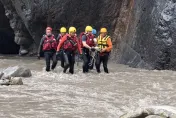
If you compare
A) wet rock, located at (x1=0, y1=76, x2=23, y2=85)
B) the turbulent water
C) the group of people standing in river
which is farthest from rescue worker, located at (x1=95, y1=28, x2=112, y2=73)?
wet rock, located at (x1=0, y1=76, x2=23, y2=85)

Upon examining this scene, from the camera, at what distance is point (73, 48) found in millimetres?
12719

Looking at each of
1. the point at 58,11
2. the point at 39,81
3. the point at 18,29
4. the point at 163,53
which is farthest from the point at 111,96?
the point at 18,29

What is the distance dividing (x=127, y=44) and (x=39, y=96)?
368 inches

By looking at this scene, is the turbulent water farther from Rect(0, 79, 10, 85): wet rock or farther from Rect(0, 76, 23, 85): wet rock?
Rect(0, 79, 10, 85): wet rock

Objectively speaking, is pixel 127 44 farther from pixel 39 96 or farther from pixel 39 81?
pixel 39 96

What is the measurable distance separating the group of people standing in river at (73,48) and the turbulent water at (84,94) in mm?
457

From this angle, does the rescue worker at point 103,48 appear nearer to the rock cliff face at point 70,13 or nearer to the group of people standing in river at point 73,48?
the group of people standing in river at point 73,48

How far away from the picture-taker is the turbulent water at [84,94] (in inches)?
285

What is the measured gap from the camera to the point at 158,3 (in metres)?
15.4

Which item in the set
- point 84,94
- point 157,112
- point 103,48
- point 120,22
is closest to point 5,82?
point 84,94

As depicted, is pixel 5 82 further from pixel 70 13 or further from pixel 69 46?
pixel 70 13

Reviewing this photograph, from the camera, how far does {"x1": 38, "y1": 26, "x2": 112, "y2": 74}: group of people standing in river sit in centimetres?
1266

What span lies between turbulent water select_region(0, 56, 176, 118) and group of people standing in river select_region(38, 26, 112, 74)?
18.0 inches

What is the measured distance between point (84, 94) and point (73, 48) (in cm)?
380
